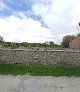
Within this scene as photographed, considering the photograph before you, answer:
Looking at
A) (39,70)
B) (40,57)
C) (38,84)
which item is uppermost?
(40,57)

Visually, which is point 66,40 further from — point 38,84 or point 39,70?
point 38,84

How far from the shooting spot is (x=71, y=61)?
2167cm

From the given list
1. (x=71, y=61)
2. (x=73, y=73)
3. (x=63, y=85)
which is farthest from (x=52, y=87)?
(x=71, y=61)

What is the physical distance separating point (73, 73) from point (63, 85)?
3773mm

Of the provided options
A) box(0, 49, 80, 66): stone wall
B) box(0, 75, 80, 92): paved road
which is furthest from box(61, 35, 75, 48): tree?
box(0, 75, 80, 92): paved road

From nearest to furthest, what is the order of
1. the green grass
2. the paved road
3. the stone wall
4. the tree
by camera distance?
the paved road < the green grass < the stone wall < the tree

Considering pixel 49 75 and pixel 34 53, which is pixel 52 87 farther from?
pixel 34 53

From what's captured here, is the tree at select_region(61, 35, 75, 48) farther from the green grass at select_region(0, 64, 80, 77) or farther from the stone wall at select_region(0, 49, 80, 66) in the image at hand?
the green grass at select_region(0, 64, 80, 77)

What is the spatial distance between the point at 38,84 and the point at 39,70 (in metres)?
4.15

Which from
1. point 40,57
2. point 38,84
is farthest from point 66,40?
point 38,84

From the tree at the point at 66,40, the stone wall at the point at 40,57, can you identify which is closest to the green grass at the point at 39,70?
the stone wall at the point at 40,57

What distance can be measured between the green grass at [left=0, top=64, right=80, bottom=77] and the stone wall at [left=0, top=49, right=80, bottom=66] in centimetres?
96

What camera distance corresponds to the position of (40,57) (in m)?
22.1

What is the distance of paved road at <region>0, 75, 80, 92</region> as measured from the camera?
14.2 m
